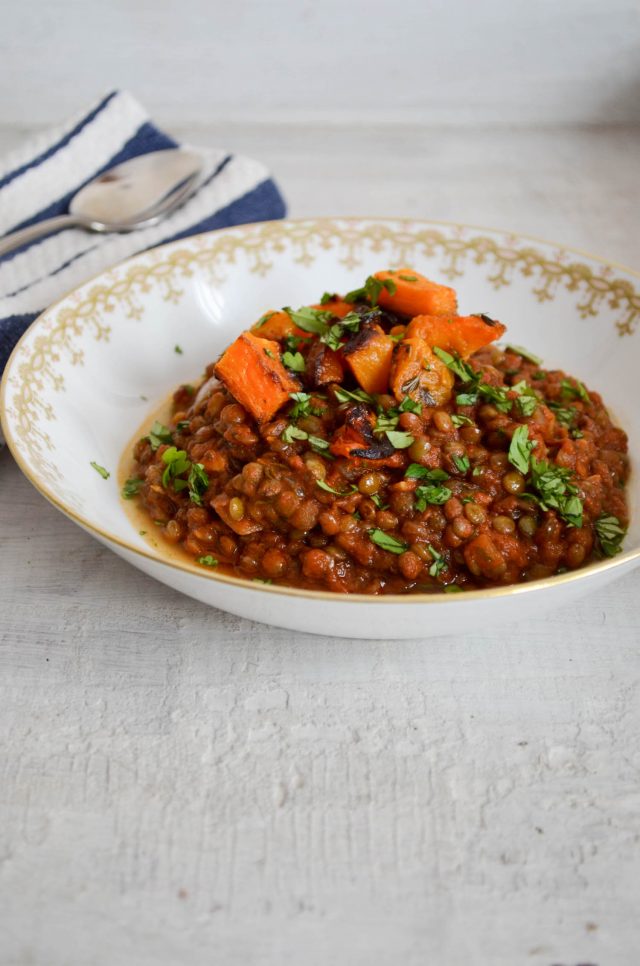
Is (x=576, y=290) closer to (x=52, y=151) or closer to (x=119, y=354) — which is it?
(x=119, y=354)

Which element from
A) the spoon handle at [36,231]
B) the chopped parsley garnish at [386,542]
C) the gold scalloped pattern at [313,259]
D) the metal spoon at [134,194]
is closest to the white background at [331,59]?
the metal spoon at [134,194]

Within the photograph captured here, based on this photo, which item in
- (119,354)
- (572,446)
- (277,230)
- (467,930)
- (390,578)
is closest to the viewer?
(467,930)

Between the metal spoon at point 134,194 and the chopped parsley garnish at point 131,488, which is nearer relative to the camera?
the chopped parsley garnish at point 131,488

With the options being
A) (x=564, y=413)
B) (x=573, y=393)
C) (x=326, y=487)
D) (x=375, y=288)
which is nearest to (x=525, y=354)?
(x=573, y=393)

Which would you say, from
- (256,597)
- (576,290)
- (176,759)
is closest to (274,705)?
(176,759)

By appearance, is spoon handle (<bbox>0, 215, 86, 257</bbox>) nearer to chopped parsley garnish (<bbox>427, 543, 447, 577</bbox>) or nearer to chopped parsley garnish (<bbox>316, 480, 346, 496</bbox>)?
chopped parsley garnish (<bbox>316, 480, 346, 496</bbox>)

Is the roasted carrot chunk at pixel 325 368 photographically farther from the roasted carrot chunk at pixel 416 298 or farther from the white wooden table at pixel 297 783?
the white wooden table at pixel 297 783
